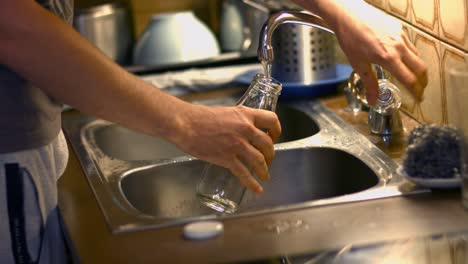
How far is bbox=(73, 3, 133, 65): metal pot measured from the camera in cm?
241

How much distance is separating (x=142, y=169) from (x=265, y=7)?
2.65ft

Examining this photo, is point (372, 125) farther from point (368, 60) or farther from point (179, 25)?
point (179, 25)

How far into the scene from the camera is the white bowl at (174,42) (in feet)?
7.74

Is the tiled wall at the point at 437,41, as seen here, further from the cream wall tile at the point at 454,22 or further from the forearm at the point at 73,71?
the forearm at the point at 73,71

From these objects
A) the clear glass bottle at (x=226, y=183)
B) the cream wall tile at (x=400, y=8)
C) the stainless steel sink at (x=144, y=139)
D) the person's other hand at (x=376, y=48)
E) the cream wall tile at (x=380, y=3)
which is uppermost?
the person's other hand at (x=376, y=48)

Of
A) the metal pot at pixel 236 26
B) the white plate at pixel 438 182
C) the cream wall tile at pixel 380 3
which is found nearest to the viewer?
the white plate at pixel 438 182

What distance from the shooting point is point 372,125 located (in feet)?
5.13

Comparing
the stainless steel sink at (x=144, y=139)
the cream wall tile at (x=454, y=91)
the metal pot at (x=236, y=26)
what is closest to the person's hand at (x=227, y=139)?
the cream wall tile at (x=454, y=91)

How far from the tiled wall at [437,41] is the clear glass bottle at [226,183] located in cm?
28

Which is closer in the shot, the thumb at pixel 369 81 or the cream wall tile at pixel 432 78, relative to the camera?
the thumb at pixel 369 81

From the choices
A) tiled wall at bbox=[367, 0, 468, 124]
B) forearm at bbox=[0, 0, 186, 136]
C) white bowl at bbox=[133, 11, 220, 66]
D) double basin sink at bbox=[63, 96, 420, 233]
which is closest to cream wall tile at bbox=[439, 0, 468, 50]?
tiled wall at bbox=[367, 0, 468, 124]

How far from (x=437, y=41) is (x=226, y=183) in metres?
0.43

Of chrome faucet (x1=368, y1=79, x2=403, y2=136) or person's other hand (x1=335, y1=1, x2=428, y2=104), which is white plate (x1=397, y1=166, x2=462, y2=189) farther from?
chrome faucet (x1=368, y1=79, x2=403, y2=136)

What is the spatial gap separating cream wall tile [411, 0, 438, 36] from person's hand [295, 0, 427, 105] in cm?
17
